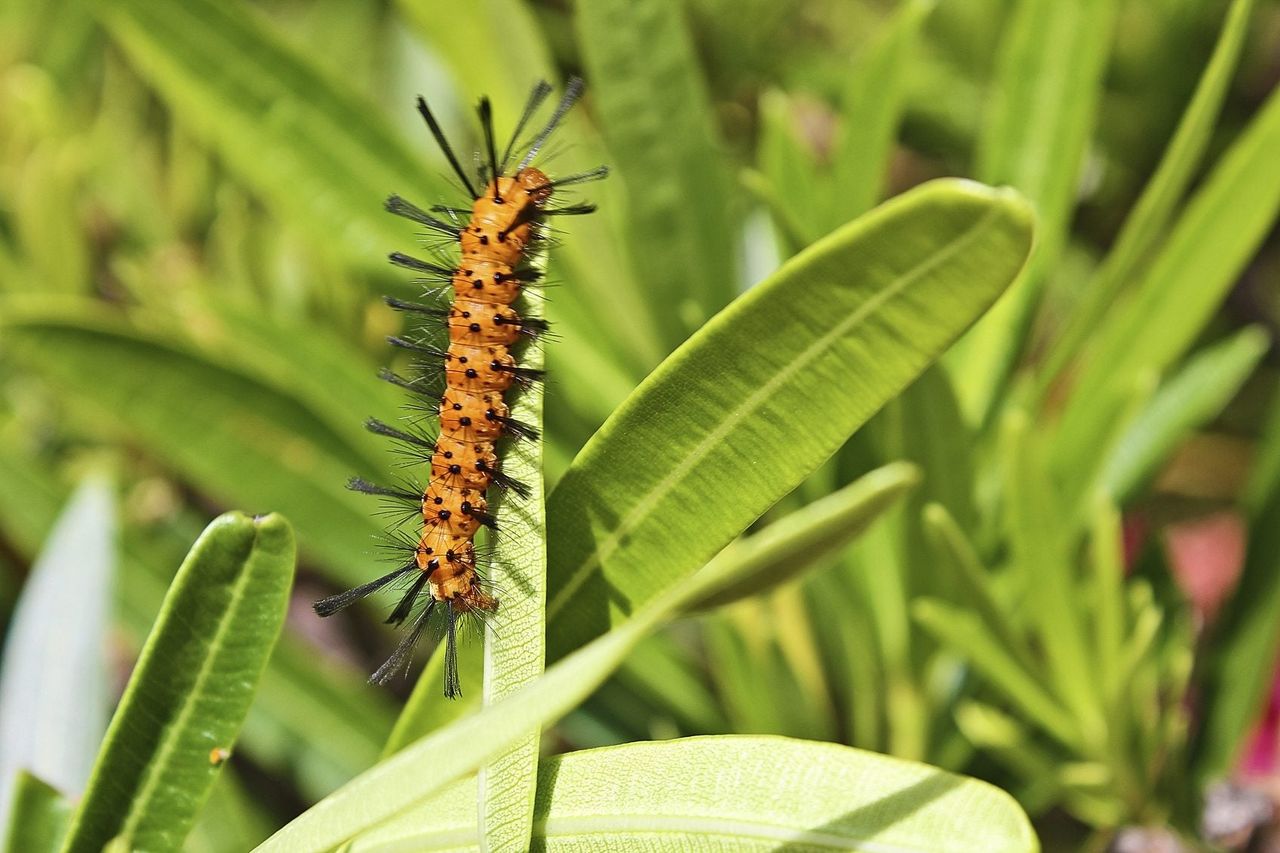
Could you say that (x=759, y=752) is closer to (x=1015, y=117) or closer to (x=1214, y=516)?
(x=1015, y=117)

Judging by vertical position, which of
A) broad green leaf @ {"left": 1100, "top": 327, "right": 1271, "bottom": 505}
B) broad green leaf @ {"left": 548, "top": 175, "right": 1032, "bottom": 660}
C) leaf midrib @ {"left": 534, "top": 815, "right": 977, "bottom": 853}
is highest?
broad green leaf @ {"left": 548, "top": 175, "right": 1032, "bottom": 660}

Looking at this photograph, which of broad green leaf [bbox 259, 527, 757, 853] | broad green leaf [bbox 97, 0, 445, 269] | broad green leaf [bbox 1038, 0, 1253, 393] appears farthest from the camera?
broad green leaf [bbox 97, 0, 445, 269]

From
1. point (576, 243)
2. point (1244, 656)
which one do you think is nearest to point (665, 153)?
point (576, 243)

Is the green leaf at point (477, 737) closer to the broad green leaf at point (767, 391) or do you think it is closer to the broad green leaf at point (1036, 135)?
the broad green leaf at point (767, 391)

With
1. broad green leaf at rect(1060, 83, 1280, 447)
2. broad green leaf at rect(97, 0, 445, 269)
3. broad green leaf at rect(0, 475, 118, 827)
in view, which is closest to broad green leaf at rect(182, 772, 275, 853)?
broad green leaf at rect(0, 475, 118, 827)

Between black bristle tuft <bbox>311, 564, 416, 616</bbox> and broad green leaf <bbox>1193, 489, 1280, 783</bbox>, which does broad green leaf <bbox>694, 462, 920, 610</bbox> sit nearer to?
black bristle tuft <bbox>311, 564, 416, 616</bbox>

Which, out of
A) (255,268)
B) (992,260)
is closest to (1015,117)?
(992,260)
